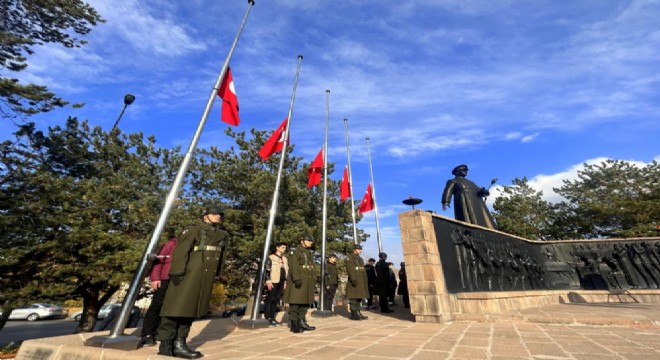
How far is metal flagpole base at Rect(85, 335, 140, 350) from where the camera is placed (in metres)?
3.84

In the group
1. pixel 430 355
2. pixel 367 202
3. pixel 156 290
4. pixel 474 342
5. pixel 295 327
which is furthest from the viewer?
pixel 367 202

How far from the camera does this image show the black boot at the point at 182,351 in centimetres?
345

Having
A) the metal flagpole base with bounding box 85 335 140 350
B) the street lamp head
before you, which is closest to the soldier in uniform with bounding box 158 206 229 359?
the metal flagpole base with bounding box 85 335 140 350

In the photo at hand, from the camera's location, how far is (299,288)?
5.64m

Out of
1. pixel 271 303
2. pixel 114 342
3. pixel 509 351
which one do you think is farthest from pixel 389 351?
pixel 271 303

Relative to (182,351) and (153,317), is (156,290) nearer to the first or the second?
(153,317)

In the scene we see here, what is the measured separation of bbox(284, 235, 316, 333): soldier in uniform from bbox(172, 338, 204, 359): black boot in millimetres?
2222

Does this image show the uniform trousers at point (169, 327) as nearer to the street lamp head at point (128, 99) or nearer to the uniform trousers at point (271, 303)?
the uniform trousers at point (271, 303)

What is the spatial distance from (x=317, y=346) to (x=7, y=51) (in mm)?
13282

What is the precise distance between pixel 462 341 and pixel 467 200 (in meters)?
7.05

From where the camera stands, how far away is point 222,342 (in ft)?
15.4

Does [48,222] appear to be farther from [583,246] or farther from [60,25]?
[583,246]

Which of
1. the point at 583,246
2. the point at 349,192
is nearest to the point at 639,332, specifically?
the point at 583,246

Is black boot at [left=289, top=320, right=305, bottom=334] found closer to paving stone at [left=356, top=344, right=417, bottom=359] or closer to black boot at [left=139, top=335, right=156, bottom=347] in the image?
paving stone at [left=356, top=344, right=417, bottom=359]
